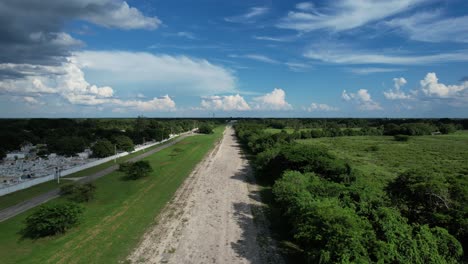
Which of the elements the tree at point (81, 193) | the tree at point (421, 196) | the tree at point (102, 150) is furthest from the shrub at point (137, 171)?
the tree at point (421, 196)

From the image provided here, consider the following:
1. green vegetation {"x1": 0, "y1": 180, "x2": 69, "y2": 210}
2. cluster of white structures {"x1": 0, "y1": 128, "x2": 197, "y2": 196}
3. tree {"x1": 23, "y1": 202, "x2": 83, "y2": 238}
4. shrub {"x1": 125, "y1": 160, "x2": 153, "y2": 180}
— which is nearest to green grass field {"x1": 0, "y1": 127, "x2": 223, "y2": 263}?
tree {"x1": 23, "y1": 202, "x2": 83, "y2": 238}

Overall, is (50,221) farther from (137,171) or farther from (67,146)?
(67,146)

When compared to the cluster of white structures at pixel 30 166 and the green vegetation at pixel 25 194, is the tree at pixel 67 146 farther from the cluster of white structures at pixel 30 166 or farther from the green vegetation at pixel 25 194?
the green vegetation at pixel 25 194

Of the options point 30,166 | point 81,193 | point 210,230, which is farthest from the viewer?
point 30,166

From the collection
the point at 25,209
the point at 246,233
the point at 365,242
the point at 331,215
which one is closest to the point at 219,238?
the point at 246,233

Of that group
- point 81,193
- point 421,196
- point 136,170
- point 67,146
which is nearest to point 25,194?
point 81,193

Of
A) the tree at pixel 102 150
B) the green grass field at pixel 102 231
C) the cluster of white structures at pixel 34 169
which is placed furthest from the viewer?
the tree at pixel 102 150

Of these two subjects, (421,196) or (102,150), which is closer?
(421,196)
